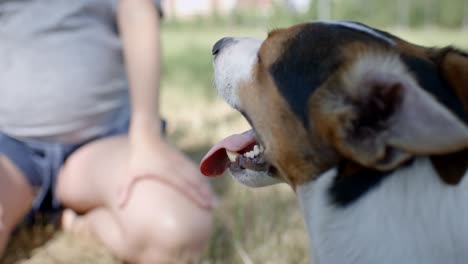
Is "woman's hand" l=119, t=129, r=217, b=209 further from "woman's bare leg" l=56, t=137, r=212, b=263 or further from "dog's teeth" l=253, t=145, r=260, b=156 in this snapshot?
"dog's teeth" l=253, t=145, r=260, b=156

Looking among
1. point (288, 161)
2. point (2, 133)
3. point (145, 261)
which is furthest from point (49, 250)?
point (288, 161)

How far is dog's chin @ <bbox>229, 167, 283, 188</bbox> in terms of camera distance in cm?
103

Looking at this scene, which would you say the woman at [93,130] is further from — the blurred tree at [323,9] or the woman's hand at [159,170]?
the blurred tree at [323,9]

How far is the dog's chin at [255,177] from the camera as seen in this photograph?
103cm

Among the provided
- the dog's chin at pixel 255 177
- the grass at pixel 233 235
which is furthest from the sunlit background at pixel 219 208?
the dog's chin at pixel 255 177

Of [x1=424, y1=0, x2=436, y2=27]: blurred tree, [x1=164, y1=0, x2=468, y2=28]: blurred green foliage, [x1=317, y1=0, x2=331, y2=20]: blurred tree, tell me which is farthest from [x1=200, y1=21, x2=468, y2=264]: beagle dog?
[x1=424, y1=0, x2=436, y2=27]: blurred tree

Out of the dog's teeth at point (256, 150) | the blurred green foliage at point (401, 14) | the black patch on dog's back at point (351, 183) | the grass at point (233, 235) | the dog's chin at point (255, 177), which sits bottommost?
the blurred green foliage at point (401, 14)

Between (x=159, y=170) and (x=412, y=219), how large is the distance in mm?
737

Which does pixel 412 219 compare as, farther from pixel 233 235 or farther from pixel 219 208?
pixel 219 208

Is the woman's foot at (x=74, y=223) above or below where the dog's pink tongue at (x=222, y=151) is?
below

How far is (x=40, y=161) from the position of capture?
1.61 meters

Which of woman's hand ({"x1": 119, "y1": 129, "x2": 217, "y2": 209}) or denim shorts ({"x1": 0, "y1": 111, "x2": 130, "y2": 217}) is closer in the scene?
woman's hand ({"x1": 119, "y1": 129, "x2": 217, "y2": 209})

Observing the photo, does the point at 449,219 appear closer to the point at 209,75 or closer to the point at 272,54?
the point at 272,54

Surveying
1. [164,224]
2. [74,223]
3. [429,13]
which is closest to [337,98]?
[164,224]
